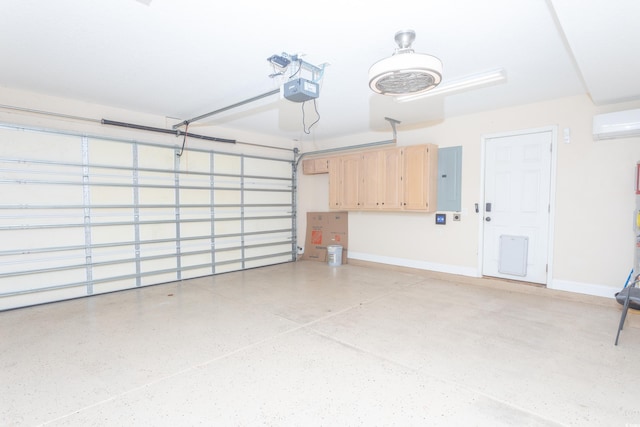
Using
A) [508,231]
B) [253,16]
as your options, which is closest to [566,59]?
[508,231]

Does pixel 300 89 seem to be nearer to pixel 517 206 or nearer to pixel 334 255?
pixel 517 206

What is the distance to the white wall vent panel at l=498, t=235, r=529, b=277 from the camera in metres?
4.83

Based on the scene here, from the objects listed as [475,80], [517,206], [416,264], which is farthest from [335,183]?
[475,80]

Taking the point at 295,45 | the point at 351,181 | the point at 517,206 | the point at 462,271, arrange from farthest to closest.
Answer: the point at 351,181
the point at 462,271
the point at 517,206
the point at 295,45

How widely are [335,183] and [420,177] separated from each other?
6.05 feet

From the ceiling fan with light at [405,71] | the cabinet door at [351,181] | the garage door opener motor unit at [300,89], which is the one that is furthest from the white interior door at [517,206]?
the garage door opener motor unit at [300,89]

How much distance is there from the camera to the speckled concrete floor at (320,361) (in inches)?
82.0

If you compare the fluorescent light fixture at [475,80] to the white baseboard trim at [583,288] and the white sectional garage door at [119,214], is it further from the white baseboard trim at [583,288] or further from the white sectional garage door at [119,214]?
the white sectional garage door at [119,214]

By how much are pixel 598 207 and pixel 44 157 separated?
716 centimetres

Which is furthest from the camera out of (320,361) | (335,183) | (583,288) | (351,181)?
(335,183)

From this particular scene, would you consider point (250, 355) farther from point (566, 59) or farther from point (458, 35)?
point (566, 59)

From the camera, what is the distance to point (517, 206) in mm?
4871

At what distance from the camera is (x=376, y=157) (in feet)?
20.1

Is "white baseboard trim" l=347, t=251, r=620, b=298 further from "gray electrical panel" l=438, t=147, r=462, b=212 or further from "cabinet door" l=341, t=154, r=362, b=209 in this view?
"cabinet door" l=341, t=154, r=362, b=209
